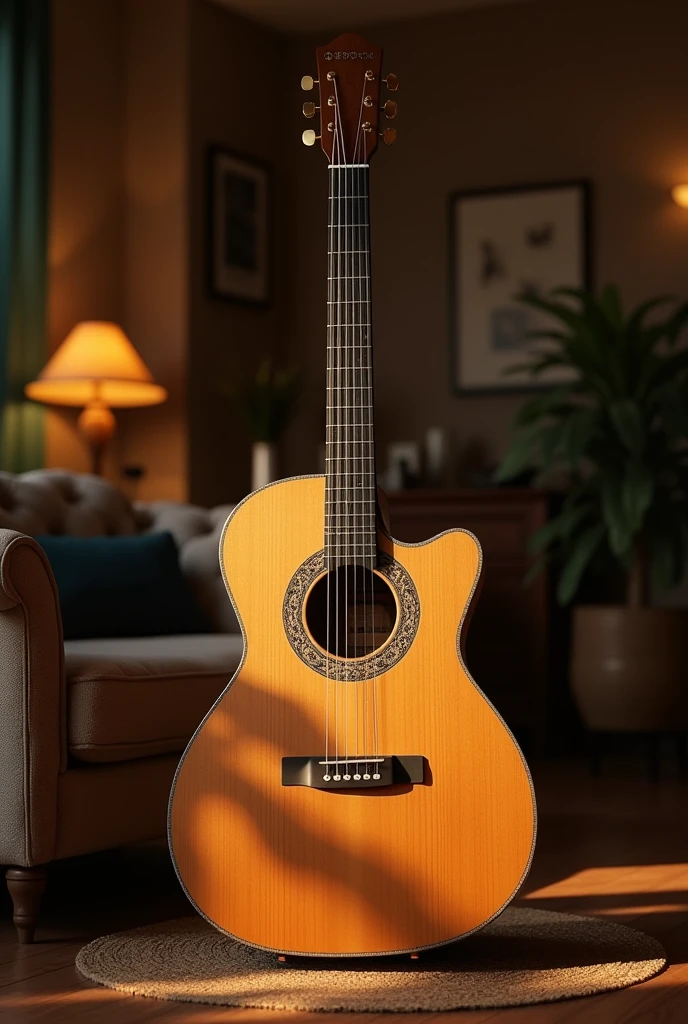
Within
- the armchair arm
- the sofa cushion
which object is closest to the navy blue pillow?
the sofa cushion

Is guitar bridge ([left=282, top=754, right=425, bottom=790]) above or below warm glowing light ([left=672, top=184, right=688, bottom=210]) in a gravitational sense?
below

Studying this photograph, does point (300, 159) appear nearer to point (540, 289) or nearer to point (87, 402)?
point (540, 289)

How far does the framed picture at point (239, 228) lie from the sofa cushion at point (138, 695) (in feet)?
8.68

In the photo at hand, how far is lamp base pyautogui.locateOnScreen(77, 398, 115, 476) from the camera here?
4621mm

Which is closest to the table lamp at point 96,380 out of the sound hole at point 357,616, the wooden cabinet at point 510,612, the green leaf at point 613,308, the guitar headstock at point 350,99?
Answer: the wooden cabinet at point 510,612

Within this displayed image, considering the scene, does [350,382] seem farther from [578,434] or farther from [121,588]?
[578,434]

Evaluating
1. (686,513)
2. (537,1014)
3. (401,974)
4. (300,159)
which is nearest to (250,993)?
(401,974)

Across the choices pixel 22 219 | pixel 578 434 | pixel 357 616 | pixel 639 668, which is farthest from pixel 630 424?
pixel 357 616

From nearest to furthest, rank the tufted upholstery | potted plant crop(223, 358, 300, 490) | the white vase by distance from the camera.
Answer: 1. the tufted upholstery
2. the white vase
3. potted plant crop(223, 358, 300, 490)

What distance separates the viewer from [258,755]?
6.56 ft

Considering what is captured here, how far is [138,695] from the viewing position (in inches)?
95.5

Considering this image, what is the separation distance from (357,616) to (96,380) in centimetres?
256

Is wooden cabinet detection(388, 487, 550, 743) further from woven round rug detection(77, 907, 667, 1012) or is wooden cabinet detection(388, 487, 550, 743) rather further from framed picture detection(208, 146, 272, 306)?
woven round rug detection(77, 907, 667, 1012)

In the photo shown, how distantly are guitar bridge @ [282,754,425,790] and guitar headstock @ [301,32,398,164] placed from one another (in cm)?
89
